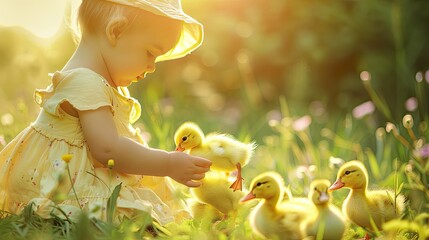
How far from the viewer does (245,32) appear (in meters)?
6.51

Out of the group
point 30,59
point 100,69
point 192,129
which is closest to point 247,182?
point 192,129

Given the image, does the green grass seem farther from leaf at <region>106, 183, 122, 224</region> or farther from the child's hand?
the child's hand

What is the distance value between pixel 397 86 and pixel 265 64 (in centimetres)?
132

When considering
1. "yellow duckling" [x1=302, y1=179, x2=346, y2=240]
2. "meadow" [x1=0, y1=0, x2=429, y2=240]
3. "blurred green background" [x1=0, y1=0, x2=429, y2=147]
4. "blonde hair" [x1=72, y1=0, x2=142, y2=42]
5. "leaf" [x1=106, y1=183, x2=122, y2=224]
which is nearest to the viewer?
"yellow duckling" [x1=302, y1=179, x2=346, y2=240]

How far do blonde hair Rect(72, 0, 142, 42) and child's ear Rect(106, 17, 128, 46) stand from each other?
0.02m

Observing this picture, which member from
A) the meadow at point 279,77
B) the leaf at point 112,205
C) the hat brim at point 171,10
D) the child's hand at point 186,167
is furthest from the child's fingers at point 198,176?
the meadow at point 279,77

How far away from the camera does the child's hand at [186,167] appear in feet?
7.93

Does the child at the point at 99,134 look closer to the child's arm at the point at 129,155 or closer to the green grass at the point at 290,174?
the child's arm at the point at 129,155

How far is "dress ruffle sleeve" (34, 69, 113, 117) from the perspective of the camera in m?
2.38

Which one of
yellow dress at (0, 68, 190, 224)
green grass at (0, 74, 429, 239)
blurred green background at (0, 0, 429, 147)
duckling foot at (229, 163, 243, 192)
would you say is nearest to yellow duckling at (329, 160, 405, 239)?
green grass at (0, 74, 429, 239)

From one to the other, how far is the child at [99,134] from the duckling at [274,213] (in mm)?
263

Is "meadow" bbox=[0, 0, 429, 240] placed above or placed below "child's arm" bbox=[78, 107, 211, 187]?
below

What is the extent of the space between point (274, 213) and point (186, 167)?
1.20ft

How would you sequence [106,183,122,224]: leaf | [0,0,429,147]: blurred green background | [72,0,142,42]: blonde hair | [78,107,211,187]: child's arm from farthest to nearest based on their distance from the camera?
[0,0,429,147]: blurred green background < [72,0,142,42]: blonde hair < [78,107,211,187]: child's arm < [106,183,122,224]: leaf
